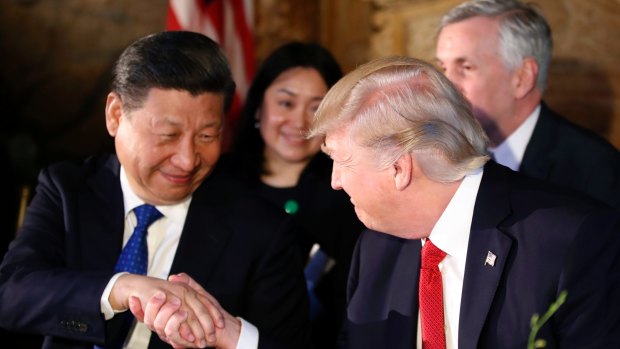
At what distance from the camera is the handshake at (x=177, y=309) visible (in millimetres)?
2117

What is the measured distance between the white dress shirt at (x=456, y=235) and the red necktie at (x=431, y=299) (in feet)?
0.09

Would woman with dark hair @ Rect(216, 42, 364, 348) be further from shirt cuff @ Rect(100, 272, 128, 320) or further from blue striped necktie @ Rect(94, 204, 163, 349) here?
shirt cuff @ Rect(100, 272, 128, 320)

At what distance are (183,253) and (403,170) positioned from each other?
810 millimetres

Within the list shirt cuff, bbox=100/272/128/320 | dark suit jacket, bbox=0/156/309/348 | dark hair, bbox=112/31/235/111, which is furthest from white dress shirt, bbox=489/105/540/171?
shirt cuff, bbox=100/272/128/320

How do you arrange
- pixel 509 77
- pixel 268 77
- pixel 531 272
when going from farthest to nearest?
pixel 268 77
pixel 509 77
pixel 531 272

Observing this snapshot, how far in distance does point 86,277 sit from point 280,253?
0.57 meters

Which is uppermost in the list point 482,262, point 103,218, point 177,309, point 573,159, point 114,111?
point 114,111

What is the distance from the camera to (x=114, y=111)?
2.51 meters

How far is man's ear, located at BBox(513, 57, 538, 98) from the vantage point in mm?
3311

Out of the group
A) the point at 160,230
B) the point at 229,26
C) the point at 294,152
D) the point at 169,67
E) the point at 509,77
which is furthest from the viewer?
the point at 229,26

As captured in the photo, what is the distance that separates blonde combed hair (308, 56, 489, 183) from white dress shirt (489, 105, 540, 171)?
4.14 feet

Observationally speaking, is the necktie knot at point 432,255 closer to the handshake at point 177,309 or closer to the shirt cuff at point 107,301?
the handshake at point 177,309

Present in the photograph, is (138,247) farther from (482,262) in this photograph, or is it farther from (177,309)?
(482,262)

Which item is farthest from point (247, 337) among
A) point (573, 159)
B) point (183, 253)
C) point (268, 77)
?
point (268, 77)
